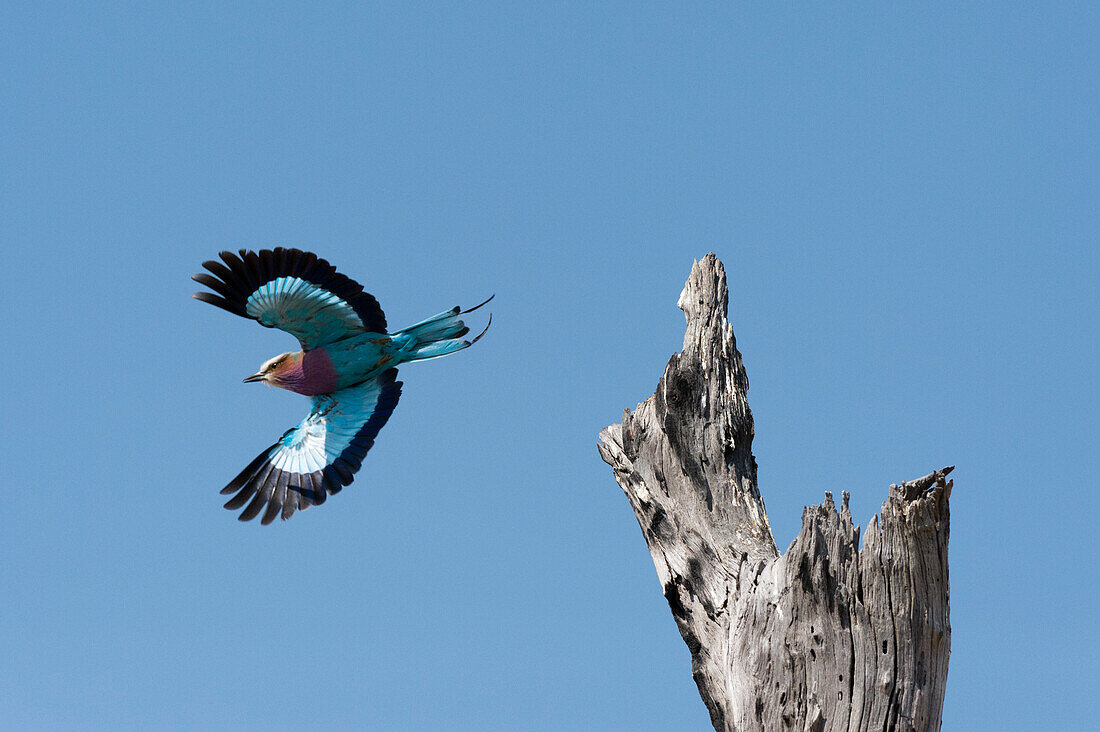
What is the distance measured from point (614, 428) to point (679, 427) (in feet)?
1.40

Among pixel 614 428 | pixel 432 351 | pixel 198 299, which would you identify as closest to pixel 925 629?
pixel 614 428

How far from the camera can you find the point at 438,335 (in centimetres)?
740

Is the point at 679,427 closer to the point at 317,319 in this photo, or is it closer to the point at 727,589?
the point at 727,589

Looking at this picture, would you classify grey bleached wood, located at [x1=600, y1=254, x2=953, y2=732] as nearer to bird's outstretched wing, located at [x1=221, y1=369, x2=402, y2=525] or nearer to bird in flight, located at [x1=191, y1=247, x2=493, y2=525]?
bird in flight, located at [x1=191, y1=247, x2=493, y2=525]

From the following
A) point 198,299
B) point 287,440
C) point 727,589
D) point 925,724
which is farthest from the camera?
point 287,440

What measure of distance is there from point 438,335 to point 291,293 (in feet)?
3.46

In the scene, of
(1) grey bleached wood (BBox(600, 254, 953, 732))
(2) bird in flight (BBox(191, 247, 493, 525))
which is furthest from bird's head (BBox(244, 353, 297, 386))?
(1) grey bleached wood (BBox(600, 254, 953, 732))

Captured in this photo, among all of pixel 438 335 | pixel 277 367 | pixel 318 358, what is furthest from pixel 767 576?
pixel 277 367

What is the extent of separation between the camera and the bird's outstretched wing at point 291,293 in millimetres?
7086

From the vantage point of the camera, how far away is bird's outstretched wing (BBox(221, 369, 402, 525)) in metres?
7.56

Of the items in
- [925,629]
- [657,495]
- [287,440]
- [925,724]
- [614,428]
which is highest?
[287,440]

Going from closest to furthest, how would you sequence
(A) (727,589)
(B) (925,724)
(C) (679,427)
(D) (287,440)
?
(B) (925,724) → (A) (727,589) → (C) (679,427) → (D) (287,440)

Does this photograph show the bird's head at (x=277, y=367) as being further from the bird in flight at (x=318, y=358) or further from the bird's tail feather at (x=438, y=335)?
the bird's tail feather at (x=438, y=335)

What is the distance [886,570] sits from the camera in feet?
17.6
